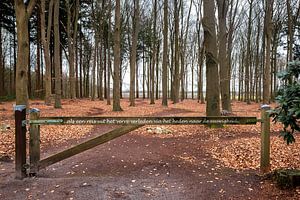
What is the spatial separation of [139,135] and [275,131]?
5.04 meters

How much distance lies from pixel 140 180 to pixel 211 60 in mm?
6818

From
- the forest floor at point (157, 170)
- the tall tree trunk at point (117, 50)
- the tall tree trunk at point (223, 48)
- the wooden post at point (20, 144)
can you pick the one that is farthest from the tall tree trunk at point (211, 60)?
the tall tree trunk at point (117, 50)

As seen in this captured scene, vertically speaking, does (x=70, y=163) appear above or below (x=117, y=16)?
below

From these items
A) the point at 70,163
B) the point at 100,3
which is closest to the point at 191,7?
the point at 100,3

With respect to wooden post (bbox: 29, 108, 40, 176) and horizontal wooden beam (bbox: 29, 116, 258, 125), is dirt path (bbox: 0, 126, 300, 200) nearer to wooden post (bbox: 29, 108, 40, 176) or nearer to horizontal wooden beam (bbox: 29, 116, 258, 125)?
wooden post (bbox: 29, 108, 40, 176)

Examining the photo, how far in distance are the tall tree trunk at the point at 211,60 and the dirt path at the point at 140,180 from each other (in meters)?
3.75

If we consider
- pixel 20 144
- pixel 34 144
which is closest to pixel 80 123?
pixel 34 144

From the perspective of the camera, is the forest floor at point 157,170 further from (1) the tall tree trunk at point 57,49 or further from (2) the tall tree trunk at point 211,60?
(1) the tall tree trunk at point 57,49

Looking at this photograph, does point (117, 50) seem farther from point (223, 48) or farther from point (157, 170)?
point (157, 170)

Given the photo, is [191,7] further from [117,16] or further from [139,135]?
[139,135]

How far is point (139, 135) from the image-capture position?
31.8ft

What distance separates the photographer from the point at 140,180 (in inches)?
186

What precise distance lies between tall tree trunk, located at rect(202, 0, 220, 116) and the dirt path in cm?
375

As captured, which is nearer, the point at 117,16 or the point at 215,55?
the point at 215,55
